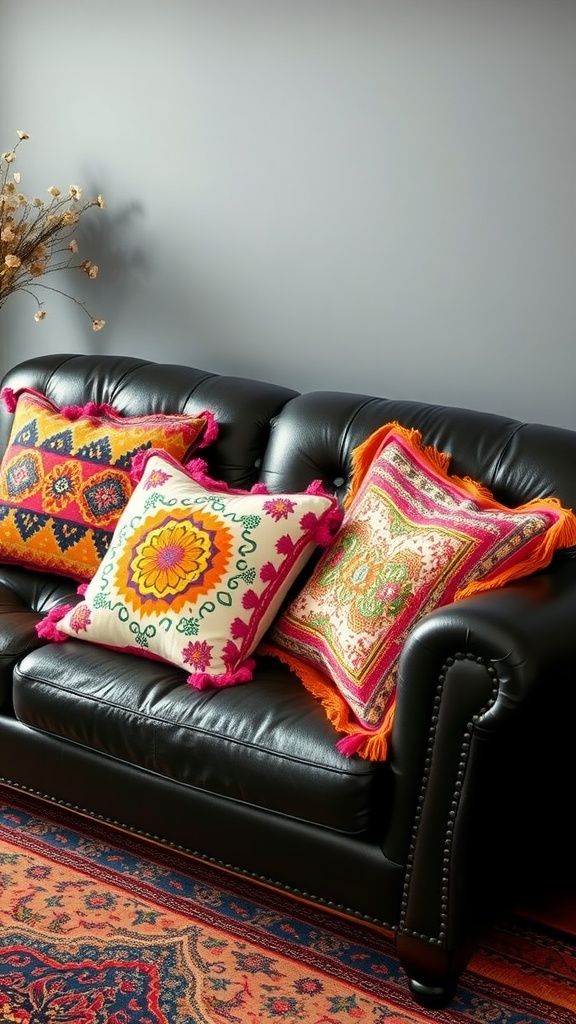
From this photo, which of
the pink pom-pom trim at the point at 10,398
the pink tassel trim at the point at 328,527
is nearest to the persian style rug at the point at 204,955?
the pink tassel trim at the point at 328,527

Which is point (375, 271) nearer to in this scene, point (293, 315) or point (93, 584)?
point (293, 315)

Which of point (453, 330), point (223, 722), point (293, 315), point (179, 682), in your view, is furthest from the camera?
point (293, 315)

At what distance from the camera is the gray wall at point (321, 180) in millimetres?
2471

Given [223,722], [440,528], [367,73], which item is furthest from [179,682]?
[367,73]

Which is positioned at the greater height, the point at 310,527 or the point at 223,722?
the point at 310,527

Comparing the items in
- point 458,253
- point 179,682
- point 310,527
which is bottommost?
point 179,682

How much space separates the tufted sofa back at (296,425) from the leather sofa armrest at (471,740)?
18.6 inches

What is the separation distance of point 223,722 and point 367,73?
162cm

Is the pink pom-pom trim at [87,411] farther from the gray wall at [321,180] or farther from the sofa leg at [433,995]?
the sofa leg at [433,995]

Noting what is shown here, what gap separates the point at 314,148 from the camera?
2.78 m

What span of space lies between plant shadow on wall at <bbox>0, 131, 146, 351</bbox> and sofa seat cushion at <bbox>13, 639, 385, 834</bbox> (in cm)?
133

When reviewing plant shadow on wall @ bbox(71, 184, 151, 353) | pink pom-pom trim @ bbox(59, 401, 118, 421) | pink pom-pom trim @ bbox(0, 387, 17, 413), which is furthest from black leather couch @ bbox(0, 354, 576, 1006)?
plant shadow on wall @ bbox(71, 184, 151, 353)

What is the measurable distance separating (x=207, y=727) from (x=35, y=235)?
1.86 meters

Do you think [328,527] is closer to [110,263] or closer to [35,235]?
[110,263]
